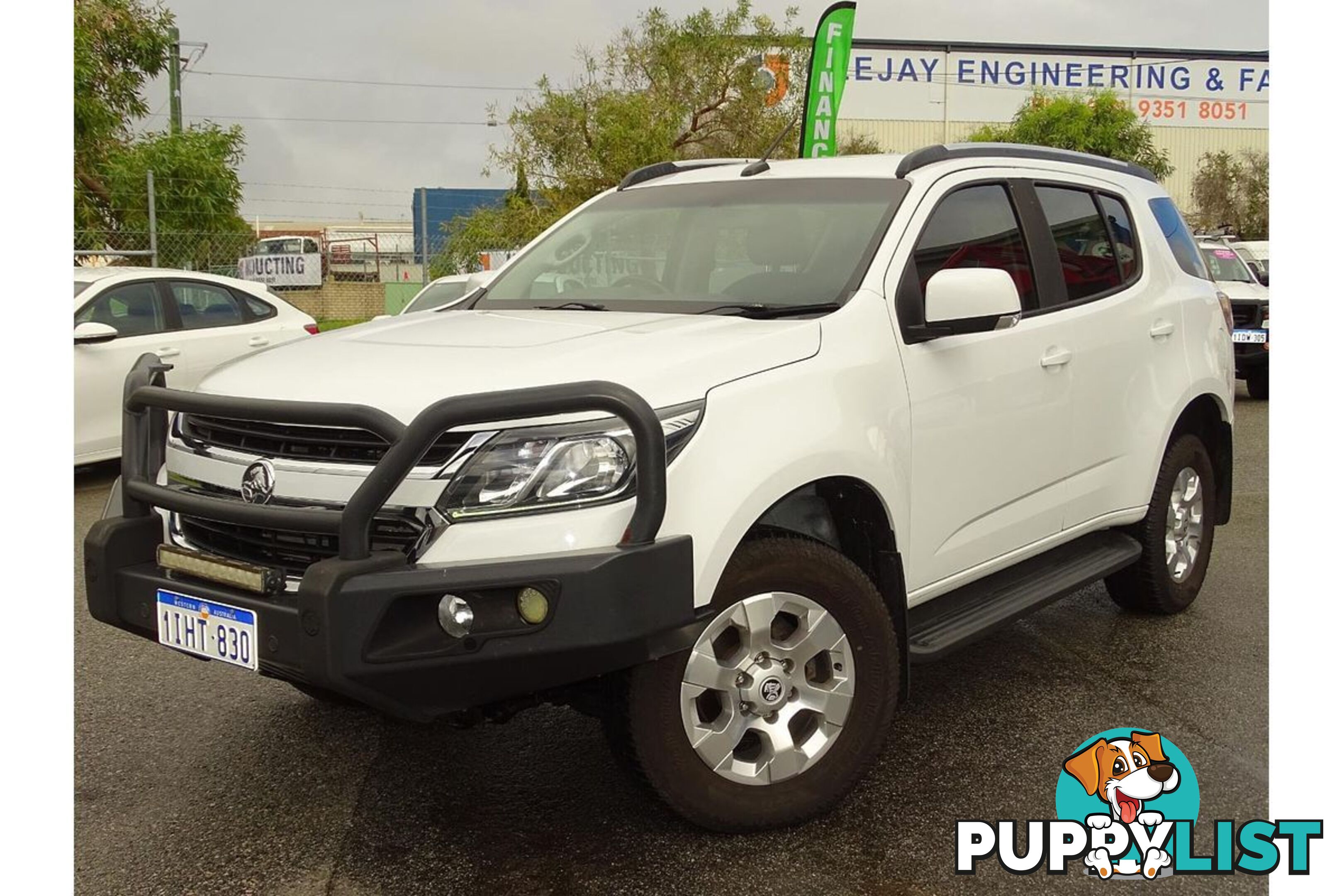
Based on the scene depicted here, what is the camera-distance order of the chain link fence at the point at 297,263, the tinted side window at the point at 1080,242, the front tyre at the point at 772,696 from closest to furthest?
1. the front tyre at the point at 772,696
2. the tinted side window at the point at 1080,242
3. the chain link fence at the point at 297,263

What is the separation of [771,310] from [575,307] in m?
0.80

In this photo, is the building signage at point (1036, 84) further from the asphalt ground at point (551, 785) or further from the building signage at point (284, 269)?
the asphalt ground at point (551, 785)

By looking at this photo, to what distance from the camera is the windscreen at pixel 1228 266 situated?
47.4 feet


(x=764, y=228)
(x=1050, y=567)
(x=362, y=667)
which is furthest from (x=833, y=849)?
(x=764, y=228)

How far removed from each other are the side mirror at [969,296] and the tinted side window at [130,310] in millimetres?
7108

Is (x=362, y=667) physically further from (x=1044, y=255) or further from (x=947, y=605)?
(x=1044, y=255)

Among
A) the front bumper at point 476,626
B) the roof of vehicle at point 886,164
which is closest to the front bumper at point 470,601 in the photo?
the front bumper at point 476,626

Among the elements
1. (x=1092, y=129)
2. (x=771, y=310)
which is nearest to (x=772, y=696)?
(x=771, y=310)

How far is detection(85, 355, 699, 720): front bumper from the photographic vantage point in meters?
2.73

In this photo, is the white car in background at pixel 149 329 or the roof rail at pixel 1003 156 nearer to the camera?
the roof rail at pixel 1003 156

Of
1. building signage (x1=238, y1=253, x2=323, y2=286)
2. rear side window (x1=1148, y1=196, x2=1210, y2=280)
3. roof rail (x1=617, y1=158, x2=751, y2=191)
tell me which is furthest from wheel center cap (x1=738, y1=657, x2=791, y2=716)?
building signage (x1=238, y1=253, x2=323, y2=286)

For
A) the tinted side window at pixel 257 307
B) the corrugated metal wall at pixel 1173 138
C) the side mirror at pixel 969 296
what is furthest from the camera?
the corrugated metal wall at pixel 1173 138

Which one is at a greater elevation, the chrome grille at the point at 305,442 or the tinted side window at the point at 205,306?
the tinted side window at the point at 205,306

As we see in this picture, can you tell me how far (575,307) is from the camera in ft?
13.8
